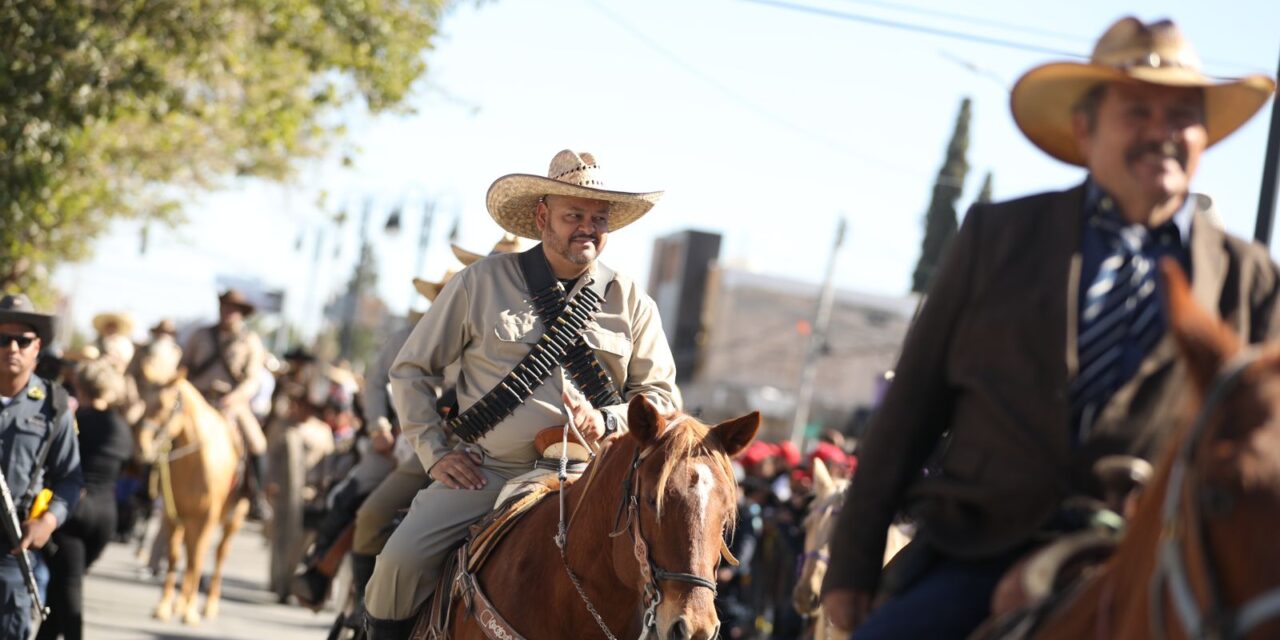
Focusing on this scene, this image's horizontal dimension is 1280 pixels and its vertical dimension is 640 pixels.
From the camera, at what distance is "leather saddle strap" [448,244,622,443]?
23.9 feet

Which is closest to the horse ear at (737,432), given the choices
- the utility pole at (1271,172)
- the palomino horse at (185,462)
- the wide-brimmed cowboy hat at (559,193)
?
→ the wide-brimmed cowboy hat at (559,193)

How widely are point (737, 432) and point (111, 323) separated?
15084 millimetres

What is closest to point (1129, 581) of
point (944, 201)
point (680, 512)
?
point (680, 512)

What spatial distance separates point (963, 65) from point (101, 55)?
29.4 ft

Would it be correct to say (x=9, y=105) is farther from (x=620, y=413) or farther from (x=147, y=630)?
(x=620, y=413)

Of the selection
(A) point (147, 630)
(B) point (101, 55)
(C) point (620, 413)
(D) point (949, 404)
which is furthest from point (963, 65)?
(D) point (949, 404)

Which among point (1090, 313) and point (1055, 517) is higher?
point (1090, 313)

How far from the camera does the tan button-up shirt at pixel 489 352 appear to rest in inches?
289

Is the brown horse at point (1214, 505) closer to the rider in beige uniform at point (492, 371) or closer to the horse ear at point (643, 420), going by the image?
the horse ear at point (643, 420)

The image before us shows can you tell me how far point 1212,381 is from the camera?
2969 millimetres

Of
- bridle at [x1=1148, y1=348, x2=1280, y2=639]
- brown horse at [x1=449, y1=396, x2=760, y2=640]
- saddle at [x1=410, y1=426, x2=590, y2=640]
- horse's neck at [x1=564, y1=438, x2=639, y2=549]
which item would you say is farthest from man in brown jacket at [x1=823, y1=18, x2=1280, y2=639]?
saddle at [x1=410, y1=426, x2=590, y2=640]

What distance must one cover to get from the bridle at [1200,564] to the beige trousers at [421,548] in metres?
4.69

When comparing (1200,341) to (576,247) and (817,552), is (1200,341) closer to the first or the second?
(576,247)

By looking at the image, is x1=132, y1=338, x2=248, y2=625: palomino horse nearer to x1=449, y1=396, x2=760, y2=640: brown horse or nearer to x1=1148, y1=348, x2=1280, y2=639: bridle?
x1=449, y1=396, x2=760, y2=640: brown horse
